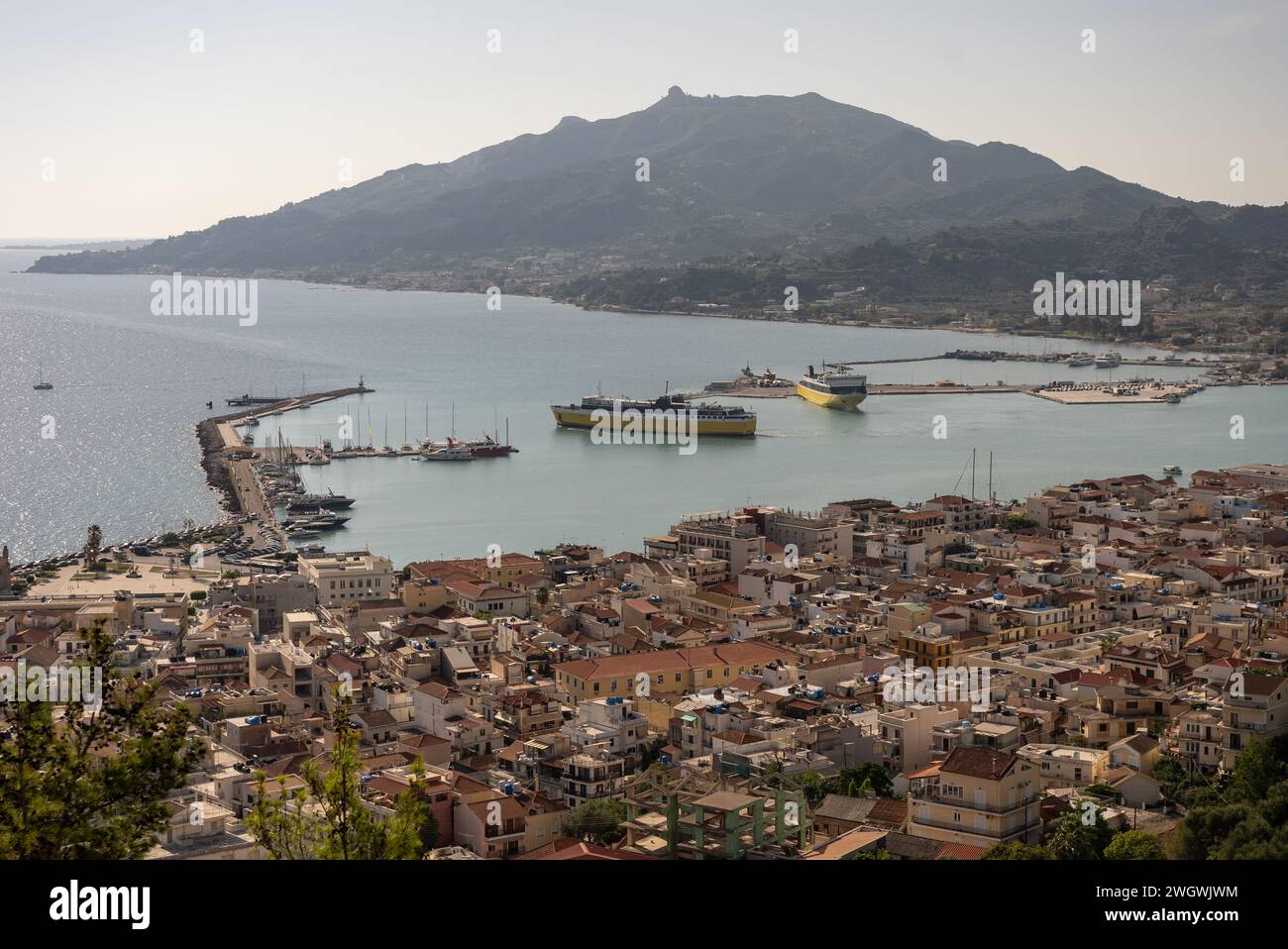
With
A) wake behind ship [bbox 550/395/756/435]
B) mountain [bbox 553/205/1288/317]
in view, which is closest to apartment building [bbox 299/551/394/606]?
wake behind ship [bbox 550/395/756/435]

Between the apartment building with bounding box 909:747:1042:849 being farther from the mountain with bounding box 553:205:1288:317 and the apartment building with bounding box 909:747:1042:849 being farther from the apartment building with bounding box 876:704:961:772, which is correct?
the mountain with bounding box 553:205:1288:317

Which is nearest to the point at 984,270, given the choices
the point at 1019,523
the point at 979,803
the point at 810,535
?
the point at 1019,523

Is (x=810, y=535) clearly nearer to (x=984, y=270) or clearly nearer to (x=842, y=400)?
(x=842, y=400)

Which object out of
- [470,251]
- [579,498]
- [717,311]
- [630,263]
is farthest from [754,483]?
[470,251]

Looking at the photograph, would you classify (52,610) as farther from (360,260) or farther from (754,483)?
(360,260)

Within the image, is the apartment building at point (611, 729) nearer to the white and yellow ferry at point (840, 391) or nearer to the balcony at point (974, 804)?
the balcony at point (974, 804)
